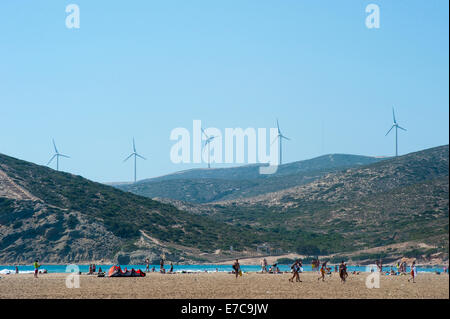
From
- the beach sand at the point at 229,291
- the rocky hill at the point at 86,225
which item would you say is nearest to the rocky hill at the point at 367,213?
the rocky hill at the point at 86,225

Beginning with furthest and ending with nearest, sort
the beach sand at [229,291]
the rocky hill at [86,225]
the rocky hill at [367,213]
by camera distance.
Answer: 1. the rocky hill at [367,213]
2. the rocky hill at [86,225]
3. the beach sand at [229,291]

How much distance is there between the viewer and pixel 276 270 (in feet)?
234

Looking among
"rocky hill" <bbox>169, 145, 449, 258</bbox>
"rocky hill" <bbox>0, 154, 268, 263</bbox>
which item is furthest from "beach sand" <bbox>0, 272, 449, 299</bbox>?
"rocky hill" <bbox>0, 154, 268, 263</bbox>

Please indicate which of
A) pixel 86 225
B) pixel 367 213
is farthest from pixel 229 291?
pixel 367 213

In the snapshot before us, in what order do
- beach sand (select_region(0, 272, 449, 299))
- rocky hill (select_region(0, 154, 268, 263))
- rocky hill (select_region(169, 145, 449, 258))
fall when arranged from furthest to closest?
1. rocky hill (select_region(169, 145, 449, 258))
2. rocky hill (select_region(0, 154, 268, 263))
3. beach sand (select_region(0, 272, 449, 299))

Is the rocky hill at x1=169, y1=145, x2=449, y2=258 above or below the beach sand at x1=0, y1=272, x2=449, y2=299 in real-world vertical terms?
above

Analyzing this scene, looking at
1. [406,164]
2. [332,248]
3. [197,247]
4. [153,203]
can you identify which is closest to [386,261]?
[332,248]

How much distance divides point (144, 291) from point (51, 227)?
3511 inches

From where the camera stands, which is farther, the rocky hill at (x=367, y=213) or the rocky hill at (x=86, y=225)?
the rocky hill at (x=367, y=213)

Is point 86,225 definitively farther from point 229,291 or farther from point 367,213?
point 229,291

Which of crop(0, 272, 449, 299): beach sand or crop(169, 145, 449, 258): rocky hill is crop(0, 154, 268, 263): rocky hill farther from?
crop(0, 272, 449, 299): beach sand

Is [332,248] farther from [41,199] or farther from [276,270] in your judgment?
[276,270]

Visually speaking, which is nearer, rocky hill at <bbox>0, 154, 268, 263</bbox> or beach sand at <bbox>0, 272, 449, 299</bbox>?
beach sand at <bbox>0, 272, 449, 299</bbox>

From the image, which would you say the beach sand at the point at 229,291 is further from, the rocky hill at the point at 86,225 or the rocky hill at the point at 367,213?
the rocky hill at the point at 86,225
